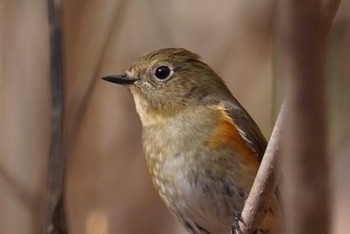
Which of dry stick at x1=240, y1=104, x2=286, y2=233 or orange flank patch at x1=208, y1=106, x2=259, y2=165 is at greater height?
dry stick at x1=240, y1=104, x2=286, y2=233

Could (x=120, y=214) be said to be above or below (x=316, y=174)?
below

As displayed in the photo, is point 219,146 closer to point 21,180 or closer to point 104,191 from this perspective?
point 21,180

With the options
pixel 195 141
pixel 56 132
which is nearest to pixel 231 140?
pixel 195 141

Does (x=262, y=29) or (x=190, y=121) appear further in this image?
(x=262, y=29)

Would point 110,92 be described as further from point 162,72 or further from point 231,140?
point 231,140

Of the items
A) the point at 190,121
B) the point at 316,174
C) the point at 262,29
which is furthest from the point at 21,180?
the point at 316,174

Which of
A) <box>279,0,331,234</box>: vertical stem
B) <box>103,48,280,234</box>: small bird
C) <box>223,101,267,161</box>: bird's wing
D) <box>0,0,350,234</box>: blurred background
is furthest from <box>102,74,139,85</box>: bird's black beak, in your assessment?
<box>279,0,331,234</box>: vertical stem

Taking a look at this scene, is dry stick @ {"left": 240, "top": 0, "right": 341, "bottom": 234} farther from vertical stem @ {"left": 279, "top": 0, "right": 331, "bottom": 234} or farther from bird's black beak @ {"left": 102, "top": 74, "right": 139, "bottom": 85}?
bird's black beak @ {"left": 102, "top": 74, "right": 139, "bottom": 85}

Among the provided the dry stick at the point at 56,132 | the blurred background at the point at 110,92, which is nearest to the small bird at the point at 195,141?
the blurred background at the point at 110,92
